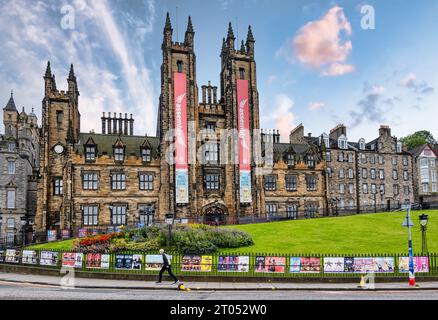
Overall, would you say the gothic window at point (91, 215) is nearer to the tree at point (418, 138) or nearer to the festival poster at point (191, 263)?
the festival poster at point (191, 263)

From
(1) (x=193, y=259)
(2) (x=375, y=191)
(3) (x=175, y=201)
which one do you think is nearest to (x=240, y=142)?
(3) (x=175, y=201)

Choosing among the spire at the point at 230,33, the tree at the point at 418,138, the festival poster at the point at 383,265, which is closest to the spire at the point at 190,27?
the spire at the point at 230,33

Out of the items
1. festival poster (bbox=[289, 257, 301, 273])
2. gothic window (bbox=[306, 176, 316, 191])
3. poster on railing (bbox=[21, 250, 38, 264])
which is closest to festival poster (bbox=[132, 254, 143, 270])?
poster on railing (bbox=[21, 250, 38, 264])

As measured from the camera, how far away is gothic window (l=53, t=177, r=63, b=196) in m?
46.2

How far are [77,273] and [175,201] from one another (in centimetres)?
2579

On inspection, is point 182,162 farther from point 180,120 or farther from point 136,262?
point 136,262

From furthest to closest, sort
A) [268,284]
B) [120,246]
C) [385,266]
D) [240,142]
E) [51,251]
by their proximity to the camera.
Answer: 1. [240,142]
2. [120,246]
3. [51,251]
4. [385,266]
5. [268,284]

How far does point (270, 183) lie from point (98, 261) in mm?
33422

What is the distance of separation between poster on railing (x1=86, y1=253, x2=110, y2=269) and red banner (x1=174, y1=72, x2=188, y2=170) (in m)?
25.7

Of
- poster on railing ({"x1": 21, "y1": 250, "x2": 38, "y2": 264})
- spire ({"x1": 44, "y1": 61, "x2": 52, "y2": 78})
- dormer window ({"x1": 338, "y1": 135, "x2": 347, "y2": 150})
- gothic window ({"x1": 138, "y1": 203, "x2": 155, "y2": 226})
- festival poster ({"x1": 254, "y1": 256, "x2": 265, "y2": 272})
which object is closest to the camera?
festival poster ({"x1": 254, "y1": 256, "x2": 265, "y2": 272})

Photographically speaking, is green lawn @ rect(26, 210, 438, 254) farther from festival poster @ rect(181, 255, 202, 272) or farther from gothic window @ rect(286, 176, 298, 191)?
gothic window @ rect(286, 176, 298, 191)

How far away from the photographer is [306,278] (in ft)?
64.4

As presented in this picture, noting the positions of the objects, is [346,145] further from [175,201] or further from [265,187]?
[175,201]

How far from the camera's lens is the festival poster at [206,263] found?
20766 mm
